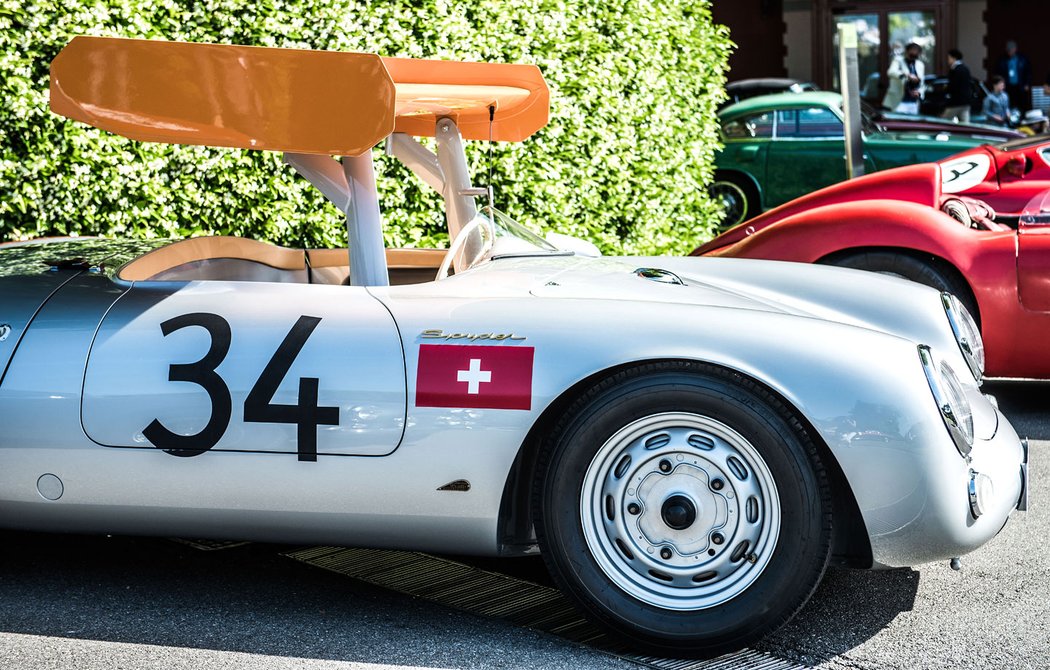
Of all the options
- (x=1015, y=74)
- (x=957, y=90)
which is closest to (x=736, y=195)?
(x=957, y=90)

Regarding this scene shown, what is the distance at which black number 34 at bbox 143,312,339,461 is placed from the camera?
10.6 feet

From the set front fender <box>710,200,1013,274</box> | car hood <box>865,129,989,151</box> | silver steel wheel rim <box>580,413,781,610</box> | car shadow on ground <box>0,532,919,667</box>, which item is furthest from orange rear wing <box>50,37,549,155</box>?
car hood <box>865,129,989,151</box>

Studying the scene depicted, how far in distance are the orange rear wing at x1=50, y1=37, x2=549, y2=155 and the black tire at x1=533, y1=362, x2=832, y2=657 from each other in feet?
3.21

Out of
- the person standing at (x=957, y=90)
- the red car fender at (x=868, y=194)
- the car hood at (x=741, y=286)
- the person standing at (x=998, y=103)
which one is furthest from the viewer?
the person standing at (x=998, y=103)

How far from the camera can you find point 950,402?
3.14 m

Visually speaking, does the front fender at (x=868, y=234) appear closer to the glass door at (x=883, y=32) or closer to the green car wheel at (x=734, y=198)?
the green car wheel at (x=734, y=198)

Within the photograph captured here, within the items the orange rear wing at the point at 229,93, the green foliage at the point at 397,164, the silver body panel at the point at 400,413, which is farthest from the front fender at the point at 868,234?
the orange rear wing at the point at 229,93

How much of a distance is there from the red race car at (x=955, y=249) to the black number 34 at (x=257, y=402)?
330 cm

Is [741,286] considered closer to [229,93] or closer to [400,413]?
[400,413]

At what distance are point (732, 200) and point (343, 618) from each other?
9721 mm

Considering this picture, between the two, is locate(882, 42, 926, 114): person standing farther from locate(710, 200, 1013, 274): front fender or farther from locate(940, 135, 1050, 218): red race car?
locate(710, 200, 1013, 274): front fender

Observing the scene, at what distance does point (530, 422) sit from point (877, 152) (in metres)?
9.54

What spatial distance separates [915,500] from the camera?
9.81ft

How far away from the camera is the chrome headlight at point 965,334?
3953 mm
